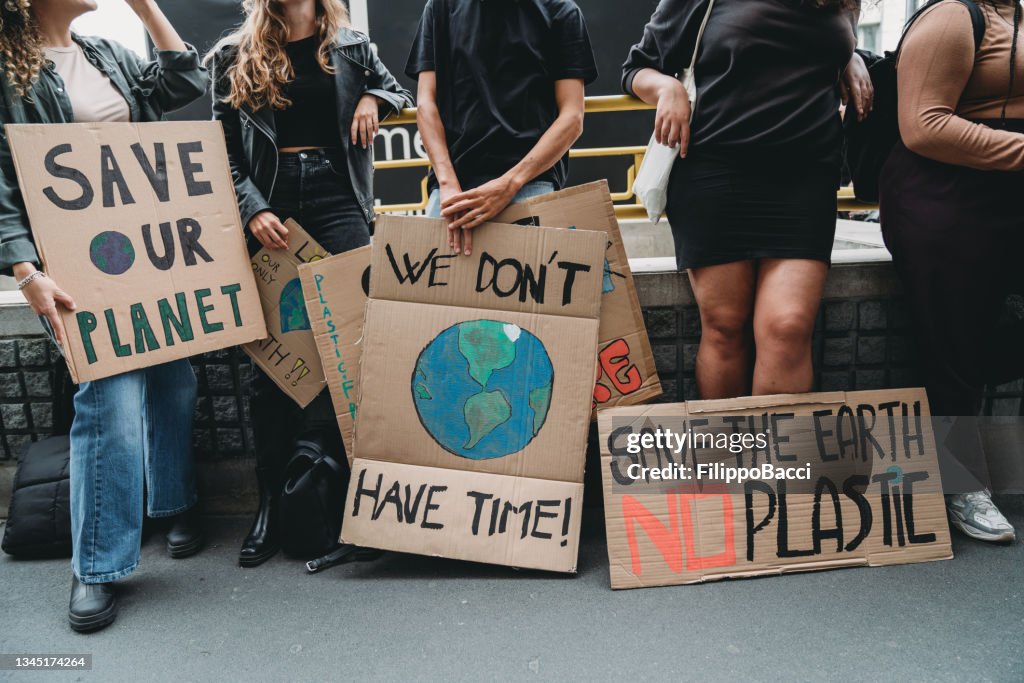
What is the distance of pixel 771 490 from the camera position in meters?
2.22

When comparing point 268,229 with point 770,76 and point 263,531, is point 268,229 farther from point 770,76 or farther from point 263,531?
point 770,76

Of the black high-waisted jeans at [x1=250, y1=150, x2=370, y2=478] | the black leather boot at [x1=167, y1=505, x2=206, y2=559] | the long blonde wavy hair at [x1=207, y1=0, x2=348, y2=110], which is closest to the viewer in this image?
the long blonde wavy hair at [x1=207, y1=0, x2=348, y2=110]

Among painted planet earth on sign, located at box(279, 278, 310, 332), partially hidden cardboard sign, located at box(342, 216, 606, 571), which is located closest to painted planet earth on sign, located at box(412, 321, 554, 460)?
partially hidden cardboard sign, located at box(342, 216, 606, 571)

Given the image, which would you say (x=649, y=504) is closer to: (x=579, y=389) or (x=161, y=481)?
(x=579, y=389)

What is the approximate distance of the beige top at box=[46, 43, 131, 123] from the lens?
2.12 meters

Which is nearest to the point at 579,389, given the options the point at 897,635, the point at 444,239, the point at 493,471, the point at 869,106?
the point at 493,471

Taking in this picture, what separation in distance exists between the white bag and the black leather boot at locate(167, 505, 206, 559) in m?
1.97

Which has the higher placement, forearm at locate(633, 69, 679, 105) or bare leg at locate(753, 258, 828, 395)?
forearm at locate(633, 69, 679, 105)

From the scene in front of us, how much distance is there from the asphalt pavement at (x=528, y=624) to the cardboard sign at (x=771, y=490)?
7 cm

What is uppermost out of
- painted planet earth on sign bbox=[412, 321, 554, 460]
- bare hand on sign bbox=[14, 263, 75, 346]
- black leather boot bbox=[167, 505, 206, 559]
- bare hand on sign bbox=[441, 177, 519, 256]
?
bare hand on sign bbox=[441, 177, 519, 256]

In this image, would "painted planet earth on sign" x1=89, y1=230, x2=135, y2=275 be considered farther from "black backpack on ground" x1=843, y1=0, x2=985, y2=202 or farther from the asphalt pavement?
"black backpack on ground" x1=843, y1=0, x2=985, y2=202

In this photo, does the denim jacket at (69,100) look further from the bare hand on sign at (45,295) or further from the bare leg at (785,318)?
the bare leg at (785,318)

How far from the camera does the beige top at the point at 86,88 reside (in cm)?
212

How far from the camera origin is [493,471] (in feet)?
7.35
